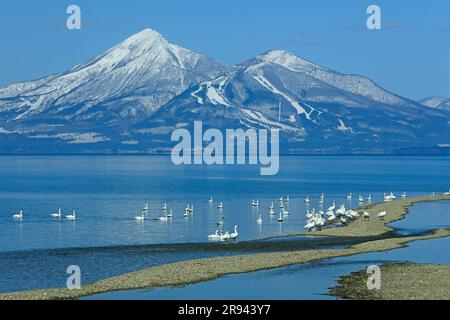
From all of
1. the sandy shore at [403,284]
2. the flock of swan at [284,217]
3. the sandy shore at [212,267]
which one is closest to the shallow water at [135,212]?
the flock of swan at [284,217]

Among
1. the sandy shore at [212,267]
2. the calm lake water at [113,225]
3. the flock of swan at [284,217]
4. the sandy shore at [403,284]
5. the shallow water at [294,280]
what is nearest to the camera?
the sandy shore at [403,284]

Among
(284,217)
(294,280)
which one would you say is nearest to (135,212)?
(284,217)

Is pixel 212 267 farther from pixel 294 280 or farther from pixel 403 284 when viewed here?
pixel 403 284

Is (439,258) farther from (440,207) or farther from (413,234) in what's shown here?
(440,207)

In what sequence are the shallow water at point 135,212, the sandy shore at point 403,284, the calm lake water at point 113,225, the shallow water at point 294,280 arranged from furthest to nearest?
1. the shallow water at point 135,212
2. the calm lake water at point 113,225
3. the shallow water at point 294,280
4. the sandy shore at point 403,284

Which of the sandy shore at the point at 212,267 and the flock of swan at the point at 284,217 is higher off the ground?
the flock of swan at the point at 284,217

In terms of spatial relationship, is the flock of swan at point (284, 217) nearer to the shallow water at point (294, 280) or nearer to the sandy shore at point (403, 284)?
the shallow water at point (294, 280)

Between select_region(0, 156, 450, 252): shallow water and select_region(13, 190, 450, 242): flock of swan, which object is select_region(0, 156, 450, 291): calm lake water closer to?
select_region(0, 156, 450, 252): shallow water
